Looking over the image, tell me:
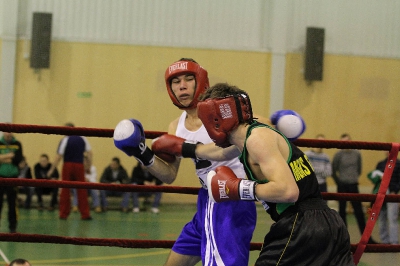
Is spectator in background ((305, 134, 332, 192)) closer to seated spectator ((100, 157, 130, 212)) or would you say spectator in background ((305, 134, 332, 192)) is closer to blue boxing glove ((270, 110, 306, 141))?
seated spectator ((100, 157, 130, 212))

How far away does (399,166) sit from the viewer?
6730 mm

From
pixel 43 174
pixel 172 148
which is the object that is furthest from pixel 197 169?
pixel 43 174

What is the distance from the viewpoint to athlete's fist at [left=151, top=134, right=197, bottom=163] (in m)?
3.02

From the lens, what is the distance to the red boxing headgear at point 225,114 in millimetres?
2570

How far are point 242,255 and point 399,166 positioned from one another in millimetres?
4482

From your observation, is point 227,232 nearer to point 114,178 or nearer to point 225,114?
point 225,114

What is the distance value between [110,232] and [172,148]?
4648mm

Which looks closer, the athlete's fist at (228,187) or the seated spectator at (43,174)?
the athlete's fist at (228,187)

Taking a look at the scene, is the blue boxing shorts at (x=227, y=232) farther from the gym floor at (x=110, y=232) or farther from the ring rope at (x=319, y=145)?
the gym floor at (x=110, y=232)

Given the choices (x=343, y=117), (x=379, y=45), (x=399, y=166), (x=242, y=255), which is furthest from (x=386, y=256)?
(x=379, y=45)

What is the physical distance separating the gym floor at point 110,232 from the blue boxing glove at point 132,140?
2.74 metres

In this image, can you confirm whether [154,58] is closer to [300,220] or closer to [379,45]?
[379,45]

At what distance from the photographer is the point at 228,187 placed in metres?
2.52

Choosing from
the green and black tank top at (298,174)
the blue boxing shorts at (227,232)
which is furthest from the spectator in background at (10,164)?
the green and black tank top at (298,174)
